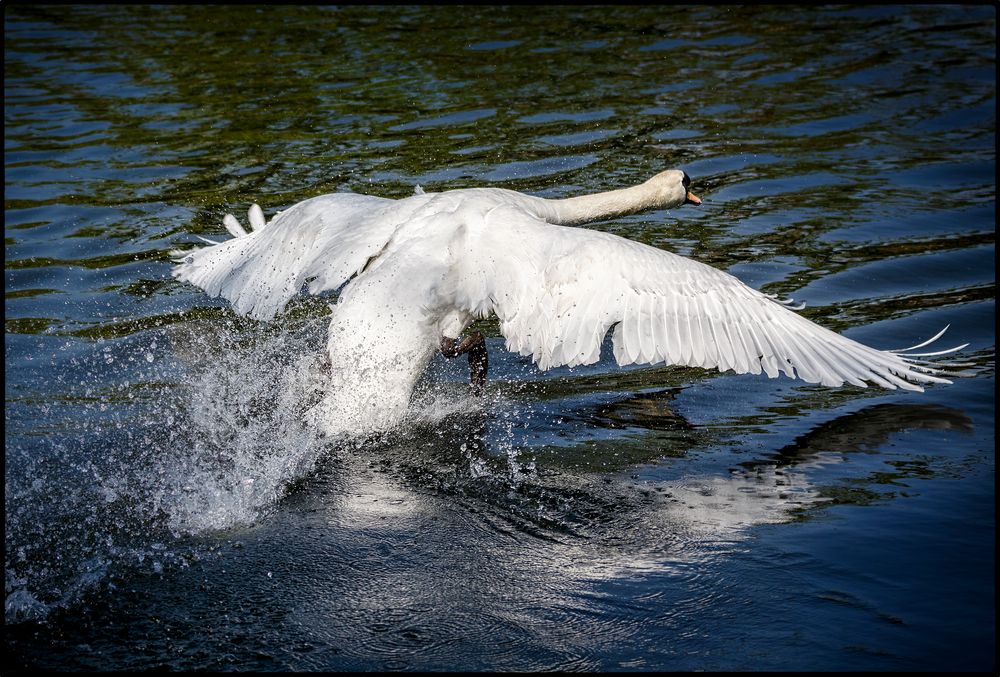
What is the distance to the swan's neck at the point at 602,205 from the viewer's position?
28.0 feet

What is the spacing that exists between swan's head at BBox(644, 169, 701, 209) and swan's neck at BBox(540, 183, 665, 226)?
0.01 meters

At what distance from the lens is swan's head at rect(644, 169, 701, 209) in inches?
369

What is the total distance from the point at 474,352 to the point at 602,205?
1.91 m

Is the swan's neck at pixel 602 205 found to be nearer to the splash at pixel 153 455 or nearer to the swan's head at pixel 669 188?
the swan's head at pixel 669 188

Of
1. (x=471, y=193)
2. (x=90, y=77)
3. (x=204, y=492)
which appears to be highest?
(x=90, y=77)

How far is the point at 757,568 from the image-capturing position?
5465mm

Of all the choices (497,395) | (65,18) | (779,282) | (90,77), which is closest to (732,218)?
(779,282)

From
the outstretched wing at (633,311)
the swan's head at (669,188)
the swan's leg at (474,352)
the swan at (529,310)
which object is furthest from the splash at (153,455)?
the swan's head at (669,188)

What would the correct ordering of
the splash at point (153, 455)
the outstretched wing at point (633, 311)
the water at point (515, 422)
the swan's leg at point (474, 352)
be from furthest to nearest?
1. the swan's leg at point (474, 352)
2. the outstretched wing at point (633, 311)
3. the splash at point (153, 455)
4. the water at point (515, 422)

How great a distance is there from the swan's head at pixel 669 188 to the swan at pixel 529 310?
202cm

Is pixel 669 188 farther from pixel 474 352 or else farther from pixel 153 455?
pixel 153 455

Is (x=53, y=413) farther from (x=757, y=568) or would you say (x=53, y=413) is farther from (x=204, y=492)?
(x=757, y=568)

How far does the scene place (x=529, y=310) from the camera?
695 cm

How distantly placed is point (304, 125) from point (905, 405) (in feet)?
30.9
